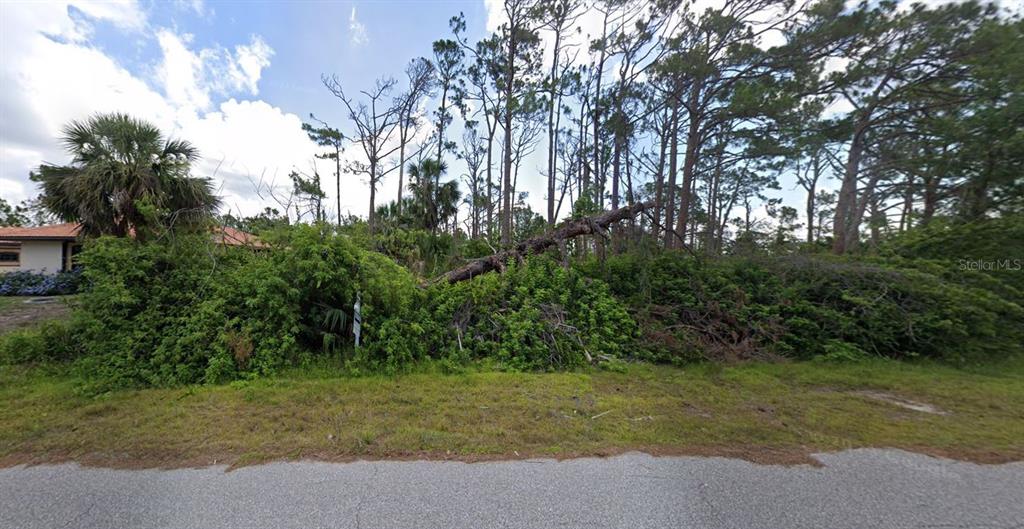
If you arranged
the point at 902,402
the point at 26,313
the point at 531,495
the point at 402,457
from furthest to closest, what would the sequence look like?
1. the point at 26,313
2. the point at 902,402
3. the point at 402,457
4. the point at 531,495

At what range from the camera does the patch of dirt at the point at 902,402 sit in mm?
4082

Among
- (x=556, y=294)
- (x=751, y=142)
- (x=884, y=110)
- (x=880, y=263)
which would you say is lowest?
(x=556, y=294)

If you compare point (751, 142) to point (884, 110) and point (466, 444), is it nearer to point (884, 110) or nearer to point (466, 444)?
point (884, 110)

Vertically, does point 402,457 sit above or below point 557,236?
below

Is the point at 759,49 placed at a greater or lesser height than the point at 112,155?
greater

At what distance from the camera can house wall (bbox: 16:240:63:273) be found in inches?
664

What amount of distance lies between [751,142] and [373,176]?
63.2 ft

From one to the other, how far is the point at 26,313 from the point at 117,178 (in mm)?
3858

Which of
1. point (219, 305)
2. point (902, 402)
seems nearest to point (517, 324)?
point (219, 305)

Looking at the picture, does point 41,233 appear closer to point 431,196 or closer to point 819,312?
point 431,196

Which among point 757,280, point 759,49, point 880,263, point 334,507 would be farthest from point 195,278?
point 759,49

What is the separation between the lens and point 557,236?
8.19 m

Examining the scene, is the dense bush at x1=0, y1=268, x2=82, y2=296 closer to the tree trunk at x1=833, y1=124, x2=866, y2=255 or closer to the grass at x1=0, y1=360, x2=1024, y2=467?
the grass at x1=0, y1=360, x2=1024, y2=467

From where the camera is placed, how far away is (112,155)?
33.0 ft
